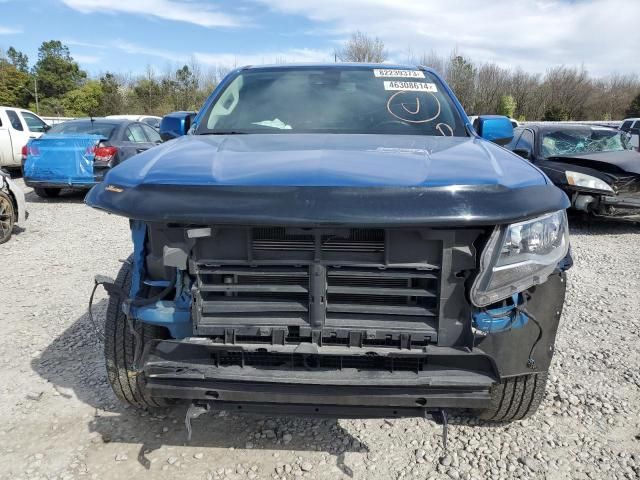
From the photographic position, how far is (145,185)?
1.98 m

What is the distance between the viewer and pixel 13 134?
1270 centimetres

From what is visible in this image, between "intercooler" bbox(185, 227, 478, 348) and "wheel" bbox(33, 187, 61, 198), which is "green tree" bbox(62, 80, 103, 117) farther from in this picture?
"intercooler" bbox(185, 227, 478, 348)

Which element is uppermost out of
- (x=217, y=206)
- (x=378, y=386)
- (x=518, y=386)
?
(x=217, y=206)

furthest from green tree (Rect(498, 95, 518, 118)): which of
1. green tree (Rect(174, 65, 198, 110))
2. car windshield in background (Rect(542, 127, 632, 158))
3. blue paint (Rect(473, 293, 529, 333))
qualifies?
blue paint (Rect(473, 293, 529, 333))

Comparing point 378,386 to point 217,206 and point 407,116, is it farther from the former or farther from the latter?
point 407,116

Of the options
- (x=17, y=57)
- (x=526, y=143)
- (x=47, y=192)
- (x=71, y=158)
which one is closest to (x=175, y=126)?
(x=71, y=158)

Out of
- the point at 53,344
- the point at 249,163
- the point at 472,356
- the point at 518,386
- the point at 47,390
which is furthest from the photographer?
the point at 53,344

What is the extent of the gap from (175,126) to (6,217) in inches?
182

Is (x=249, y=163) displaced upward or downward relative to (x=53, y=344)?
upward

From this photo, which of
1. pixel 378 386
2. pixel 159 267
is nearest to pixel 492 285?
pixel 378 386

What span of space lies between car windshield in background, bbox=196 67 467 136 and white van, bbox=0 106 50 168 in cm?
1146

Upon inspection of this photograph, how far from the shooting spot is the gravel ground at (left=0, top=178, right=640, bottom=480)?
2469 mm

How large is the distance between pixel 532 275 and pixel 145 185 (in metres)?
1.54

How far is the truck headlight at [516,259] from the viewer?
6.33 feet
